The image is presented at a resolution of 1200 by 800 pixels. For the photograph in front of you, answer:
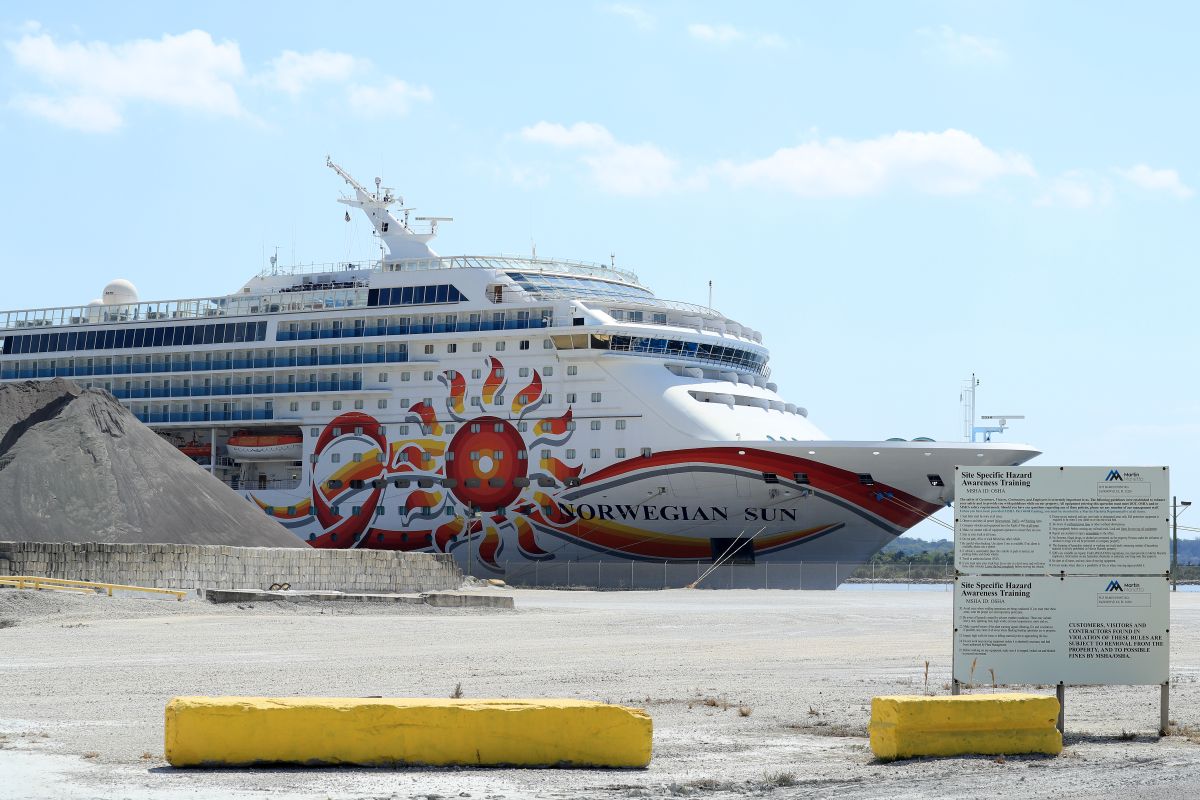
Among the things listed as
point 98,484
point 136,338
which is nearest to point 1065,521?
point 98,484

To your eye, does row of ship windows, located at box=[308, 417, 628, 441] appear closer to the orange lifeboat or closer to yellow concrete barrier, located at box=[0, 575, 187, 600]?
the orange lifeboat

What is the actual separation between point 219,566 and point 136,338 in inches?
1261

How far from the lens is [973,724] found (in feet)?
32.7

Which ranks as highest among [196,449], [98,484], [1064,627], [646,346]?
[646,346]

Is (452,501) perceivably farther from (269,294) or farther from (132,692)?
(132,692)

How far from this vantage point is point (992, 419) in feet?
165

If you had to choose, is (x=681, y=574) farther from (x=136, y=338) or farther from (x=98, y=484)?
(x=136, y=338)

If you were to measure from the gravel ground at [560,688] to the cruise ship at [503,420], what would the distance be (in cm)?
1930

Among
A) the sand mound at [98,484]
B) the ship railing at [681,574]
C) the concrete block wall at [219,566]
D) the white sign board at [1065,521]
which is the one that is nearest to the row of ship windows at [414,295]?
the ship railing at [681,574]

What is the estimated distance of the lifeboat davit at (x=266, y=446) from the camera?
5806cm

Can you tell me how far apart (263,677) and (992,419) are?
1533 inches

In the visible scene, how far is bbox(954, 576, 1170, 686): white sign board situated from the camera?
11.3 m

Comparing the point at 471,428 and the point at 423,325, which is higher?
the point at 423,325

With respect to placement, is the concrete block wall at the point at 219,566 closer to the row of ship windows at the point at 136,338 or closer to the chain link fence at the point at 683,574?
the chain link fence at the point at 683,574
